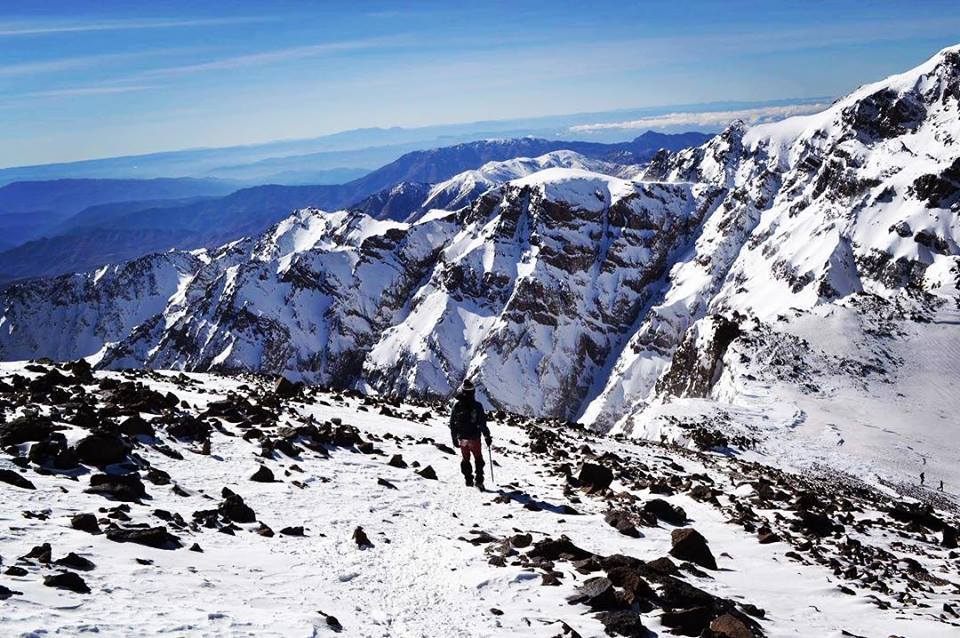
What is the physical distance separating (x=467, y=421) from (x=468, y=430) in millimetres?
285

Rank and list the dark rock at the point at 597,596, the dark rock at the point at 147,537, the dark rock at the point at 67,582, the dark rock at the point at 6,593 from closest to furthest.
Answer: the dark rock at the point at 6,593 → the dark rock at the point at 67,582 → the dark rock at the point at 597,596 → the dark rock at the point at 147,537

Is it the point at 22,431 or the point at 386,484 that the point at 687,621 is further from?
the point at 22,431

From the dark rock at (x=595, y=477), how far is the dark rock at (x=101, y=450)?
12.0 meters

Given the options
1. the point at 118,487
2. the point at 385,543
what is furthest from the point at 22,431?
the point at 385,543

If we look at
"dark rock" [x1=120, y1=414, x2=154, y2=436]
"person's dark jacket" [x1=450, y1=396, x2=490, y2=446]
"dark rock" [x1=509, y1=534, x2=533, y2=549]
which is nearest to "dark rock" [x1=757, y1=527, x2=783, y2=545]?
"dark rock" [x1=509, y1=534, x2=533, y2=549]

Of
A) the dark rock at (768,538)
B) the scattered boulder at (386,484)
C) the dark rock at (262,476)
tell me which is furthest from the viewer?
the scattered boulder at (386,484)

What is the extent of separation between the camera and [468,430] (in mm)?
18516

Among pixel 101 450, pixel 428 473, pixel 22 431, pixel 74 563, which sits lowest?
pixel 428 473

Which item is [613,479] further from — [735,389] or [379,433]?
[735,389]

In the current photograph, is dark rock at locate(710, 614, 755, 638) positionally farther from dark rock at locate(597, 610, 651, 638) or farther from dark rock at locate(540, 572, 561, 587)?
dark rock at locate(540, 572, 561, 587)

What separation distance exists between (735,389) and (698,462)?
3716 centimetres

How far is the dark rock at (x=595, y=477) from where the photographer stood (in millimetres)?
19109

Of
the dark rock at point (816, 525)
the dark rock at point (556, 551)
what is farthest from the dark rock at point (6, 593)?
the dark rock at point (816, 525)

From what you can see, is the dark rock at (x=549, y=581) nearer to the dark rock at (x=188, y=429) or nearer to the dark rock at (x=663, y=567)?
the dark rock at (x=663, y=567)
